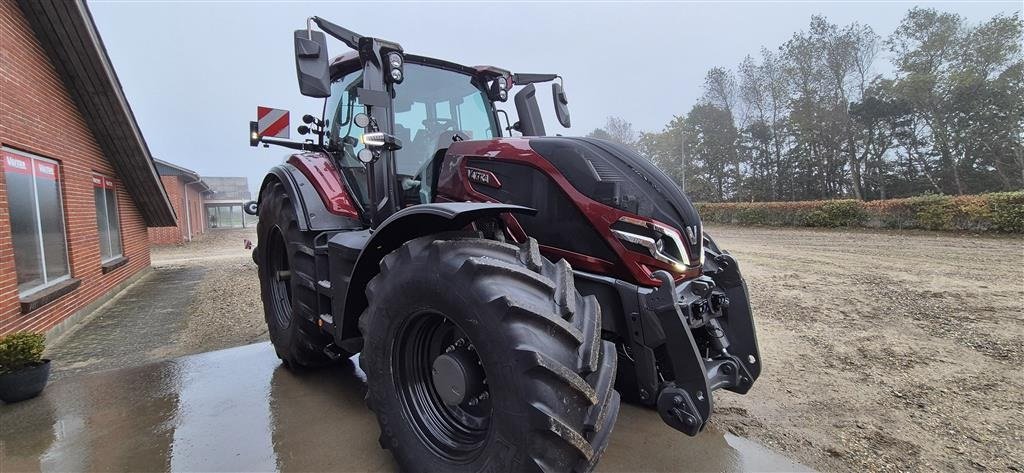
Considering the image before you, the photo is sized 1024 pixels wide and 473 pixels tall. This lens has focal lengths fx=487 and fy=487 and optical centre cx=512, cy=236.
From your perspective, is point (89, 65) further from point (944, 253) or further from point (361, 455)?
point (944, 253)

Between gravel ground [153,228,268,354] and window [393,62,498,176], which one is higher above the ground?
window [393,62,498,176]

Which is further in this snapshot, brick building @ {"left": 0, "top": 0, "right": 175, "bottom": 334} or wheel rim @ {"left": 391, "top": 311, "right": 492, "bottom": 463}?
brick building @ {"left": 0, "top": 0, "right": 175, "bottom": 334}

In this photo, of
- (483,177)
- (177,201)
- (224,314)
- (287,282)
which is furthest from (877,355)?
(177,201)

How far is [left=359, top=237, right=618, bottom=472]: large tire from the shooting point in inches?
60.6

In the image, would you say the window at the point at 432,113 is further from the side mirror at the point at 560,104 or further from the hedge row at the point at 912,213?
the hedge row at the point at 912,213

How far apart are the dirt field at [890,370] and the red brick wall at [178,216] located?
17014 millimetres

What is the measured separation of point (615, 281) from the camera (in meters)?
1.98

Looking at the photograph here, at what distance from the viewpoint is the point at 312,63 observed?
2467mm

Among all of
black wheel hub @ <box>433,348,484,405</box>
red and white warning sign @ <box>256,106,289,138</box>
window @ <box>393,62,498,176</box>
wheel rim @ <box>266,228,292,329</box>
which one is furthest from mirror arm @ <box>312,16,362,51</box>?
black wheel hub @ <box>433,348,484,405</box>

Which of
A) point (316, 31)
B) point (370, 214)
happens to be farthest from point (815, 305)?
point (316, 31)

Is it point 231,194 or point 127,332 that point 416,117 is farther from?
point 231,194

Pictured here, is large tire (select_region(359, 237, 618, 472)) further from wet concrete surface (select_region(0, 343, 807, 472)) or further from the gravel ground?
the gravel ground

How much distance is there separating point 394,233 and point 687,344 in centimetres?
132

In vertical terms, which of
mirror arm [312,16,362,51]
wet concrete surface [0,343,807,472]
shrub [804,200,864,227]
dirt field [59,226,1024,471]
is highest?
mirror arm [312,16,362,51]
